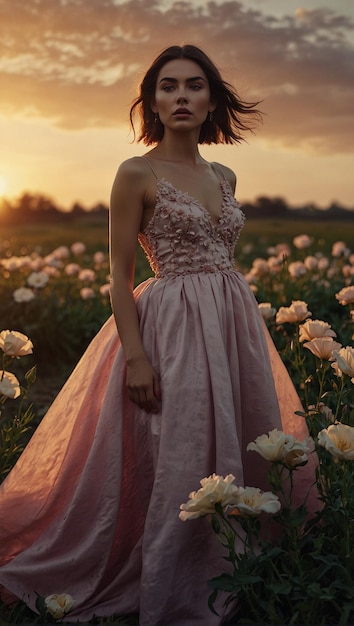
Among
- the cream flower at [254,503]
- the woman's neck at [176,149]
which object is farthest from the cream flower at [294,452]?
the woman's neck at [176,149]

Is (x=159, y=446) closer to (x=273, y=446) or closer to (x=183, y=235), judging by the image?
(x=273, y=446)

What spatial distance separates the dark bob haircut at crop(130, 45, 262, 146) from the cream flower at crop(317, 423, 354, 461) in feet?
4.08

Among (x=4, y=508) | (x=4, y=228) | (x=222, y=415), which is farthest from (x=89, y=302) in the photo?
(x=4, y=228)

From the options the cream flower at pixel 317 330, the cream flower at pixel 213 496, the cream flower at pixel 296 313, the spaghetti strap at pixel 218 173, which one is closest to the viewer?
the cream flower at pixel 213 496

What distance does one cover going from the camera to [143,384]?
7.80 ft

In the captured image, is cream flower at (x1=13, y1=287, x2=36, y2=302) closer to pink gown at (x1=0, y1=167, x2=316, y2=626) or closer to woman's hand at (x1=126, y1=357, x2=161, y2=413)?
pink gown at (x1=0, y1=167, x2=316, y2=626)

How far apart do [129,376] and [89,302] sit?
3.67 metres

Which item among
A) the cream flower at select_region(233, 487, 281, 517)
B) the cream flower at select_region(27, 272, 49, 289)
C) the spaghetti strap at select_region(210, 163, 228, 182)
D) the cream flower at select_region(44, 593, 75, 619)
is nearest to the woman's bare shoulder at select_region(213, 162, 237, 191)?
the spaghetti strap at select_region(210, 163, 228, 182)

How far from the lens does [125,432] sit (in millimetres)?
2518

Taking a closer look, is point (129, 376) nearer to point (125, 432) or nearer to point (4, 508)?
point (125, 432)

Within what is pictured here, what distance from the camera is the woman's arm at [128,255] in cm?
241

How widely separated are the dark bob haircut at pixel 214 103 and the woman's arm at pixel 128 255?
31 centimetres

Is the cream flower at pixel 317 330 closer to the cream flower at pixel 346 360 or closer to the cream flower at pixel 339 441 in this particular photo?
the cream flower at pixel 346 360

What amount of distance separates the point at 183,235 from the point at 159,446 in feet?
2.15
